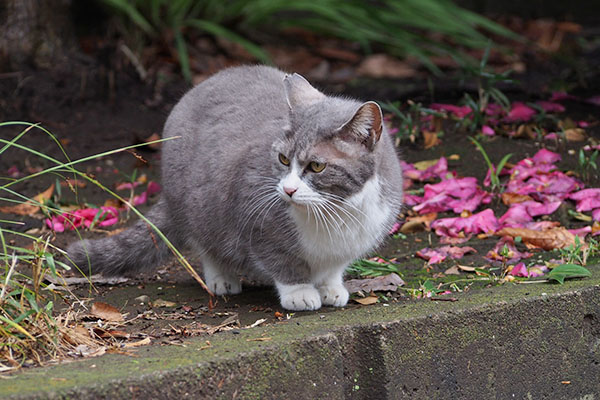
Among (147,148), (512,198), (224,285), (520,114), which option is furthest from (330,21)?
(224,285)

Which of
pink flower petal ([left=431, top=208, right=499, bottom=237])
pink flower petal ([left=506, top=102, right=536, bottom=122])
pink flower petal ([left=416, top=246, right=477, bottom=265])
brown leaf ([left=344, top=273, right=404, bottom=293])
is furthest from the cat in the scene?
pink flower petal ([left=506, top=102, right=536, bottom=122])

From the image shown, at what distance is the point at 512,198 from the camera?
3.81 meters

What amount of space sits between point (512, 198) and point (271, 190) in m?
1.41

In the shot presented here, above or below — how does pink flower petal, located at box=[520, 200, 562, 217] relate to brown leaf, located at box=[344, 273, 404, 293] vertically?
above

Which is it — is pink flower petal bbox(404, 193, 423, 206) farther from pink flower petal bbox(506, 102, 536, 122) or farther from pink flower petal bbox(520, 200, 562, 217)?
pink flower petal bbox(506, 102, 536, 122)

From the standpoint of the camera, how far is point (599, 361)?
2.82m

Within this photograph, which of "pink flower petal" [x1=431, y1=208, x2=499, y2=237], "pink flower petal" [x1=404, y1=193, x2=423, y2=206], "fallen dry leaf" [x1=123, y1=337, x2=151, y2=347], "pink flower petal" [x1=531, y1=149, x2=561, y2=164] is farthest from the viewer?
"pink flower petal" [x1=531, y1=149, x2=561, y2=164]

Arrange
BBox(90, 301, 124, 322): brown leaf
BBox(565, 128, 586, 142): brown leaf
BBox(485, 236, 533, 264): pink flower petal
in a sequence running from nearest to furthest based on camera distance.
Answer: BBox(90, 301, 124, 322): brown leaf → BBox(485, 236, 533, 264): pink flower petal → BBox(565, 128, 586, 142): brown leaf

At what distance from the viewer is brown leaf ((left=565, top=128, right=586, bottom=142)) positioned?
433cm

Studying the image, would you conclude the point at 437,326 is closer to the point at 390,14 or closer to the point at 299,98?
the point at 299,98

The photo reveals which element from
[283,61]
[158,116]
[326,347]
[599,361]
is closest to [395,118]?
[158,116]

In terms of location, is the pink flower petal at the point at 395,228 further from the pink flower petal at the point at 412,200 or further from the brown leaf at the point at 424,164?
the brown leaf at the point at 424,164

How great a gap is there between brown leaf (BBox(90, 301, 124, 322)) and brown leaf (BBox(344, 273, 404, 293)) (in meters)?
0.90

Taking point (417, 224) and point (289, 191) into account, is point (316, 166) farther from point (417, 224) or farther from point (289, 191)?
point (417, 224)
